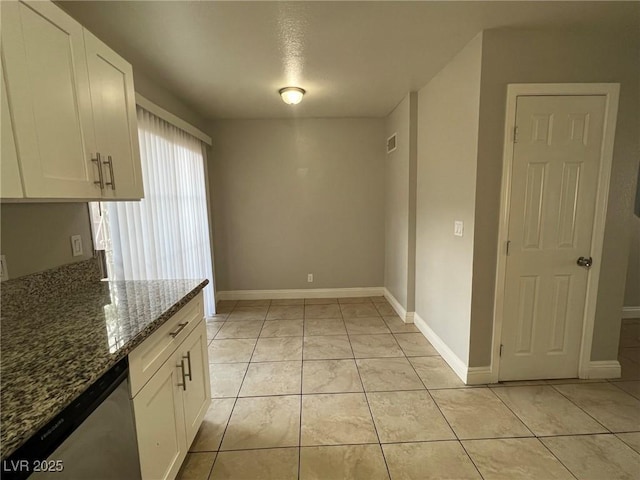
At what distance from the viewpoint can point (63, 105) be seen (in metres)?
1.18

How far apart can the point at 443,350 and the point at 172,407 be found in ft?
7.20

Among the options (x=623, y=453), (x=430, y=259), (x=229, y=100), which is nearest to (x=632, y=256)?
(x=430, y=259)

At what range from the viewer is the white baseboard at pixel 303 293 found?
13.6 feet

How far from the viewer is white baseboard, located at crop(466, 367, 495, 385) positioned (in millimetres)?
2156

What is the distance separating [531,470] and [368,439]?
2.77 ft

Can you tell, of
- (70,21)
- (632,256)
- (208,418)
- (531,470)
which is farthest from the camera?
(632,256)

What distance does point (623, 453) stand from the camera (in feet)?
5.10

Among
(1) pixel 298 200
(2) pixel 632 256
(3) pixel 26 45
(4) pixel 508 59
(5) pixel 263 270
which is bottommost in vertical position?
(5) pixel 263 270

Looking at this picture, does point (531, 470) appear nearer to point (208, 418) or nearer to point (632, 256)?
point (208, 418)

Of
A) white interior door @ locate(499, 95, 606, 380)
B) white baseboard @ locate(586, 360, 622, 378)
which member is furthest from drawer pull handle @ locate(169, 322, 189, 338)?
white baseboard @ locate(586, 360, 622, 378)

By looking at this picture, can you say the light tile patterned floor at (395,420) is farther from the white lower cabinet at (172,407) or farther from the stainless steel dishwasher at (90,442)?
the stainless steel dishwasher at (90,442)

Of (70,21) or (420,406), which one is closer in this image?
(70,21)

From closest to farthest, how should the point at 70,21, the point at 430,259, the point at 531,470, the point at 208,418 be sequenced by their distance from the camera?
the point at 70,21 → the point at 531,470 → the point at 208,418 → the point at 430,259

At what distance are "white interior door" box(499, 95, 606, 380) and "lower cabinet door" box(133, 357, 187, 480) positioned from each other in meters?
2.22
